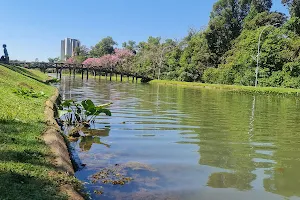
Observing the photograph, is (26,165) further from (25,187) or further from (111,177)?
(111,177)

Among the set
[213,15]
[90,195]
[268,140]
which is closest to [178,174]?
[90,195]

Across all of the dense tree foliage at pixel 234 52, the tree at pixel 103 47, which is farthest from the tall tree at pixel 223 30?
the tree at pixel 103 47

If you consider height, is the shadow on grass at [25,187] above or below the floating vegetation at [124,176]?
above

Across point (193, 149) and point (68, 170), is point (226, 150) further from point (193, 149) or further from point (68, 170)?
point (68, 170)

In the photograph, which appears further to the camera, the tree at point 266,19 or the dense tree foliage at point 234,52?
the tree at point 266,19

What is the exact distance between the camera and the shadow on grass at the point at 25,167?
364 centimetres

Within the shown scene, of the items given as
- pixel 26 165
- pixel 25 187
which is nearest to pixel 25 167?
pixel 26 165

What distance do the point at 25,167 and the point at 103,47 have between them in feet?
330

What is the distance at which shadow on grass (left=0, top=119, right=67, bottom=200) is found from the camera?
364cm

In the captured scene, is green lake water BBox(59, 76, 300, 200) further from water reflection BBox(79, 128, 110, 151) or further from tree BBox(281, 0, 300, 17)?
tree BBox(281, 0, 300, 17)

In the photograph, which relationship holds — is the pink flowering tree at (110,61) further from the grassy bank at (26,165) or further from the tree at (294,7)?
the grassy bank at (26,165)

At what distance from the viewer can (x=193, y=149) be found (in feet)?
26.4

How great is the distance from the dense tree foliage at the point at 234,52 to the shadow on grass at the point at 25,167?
3600 centimetres

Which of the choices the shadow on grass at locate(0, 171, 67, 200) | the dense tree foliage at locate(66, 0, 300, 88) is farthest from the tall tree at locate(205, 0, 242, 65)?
the shadow on grass at locate(0, 171, 67, 200)
